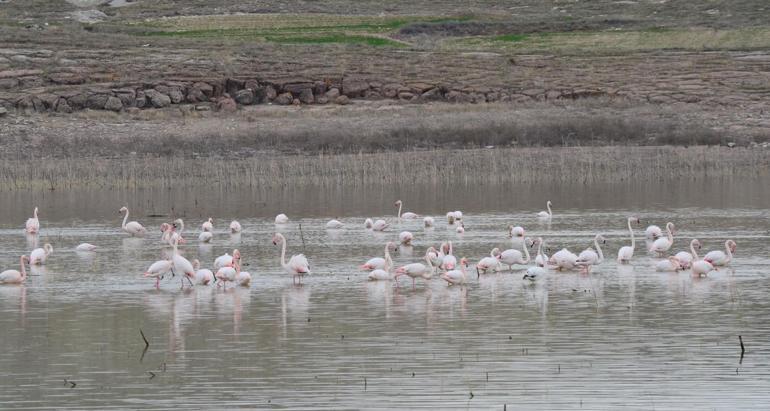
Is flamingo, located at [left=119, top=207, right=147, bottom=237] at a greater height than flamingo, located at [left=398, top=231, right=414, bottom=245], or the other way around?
flamingo, located at [left=398, top=231, right=414, bottom=245]

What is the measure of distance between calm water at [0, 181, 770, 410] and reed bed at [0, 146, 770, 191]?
965 cm

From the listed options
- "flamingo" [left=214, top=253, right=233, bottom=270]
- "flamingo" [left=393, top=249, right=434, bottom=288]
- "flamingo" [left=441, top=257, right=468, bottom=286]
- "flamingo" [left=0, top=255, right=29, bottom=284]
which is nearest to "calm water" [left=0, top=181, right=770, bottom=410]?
"flamingo" [left=441, top=257, right=468, bottom=286]

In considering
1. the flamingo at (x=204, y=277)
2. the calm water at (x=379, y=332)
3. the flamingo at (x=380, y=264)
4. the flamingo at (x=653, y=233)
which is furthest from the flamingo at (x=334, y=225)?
the flamingo at (x=204, y=277)

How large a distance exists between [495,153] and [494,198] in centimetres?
655

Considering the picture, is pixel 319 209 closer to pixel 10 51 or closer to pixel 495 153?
pixel 495 153

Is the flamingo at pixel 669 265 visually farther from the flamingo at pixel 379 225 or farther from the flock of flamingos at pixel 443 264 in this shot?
the flamingo at pixel 379 225

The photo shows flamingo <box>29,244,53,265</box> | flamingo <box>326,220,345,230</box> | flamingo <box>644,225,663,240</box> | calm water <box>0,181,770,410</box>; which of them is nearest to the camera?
calm water <box>0,181,770,410</box>

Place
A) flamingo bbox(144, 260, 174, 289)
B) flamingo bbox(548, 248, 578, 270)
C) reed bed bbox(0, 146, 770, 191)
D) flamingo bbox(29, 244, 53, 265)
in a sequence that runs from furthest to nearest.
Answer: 1. reed bed bbox(0, 146, 770, 191)
2. flamingo bbox(29, 244, 53, 265)
3. flamingo bbox(548, 248, 578, 270)
4. flamingo bbox(144, 260, 174, 289)

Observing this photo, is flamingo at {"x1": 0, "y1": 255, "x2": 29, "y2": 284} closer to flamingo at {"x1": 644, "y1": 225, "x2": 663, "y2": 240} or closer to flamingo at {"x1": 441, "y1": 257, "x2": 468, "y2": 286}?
flamingo at {"x1": 441, "y1": 257, "x2": 468, "y2": 286}

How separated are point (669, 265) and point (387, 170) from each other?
16.7 m

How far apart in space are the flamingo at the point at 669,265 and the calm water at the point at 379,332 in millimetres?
183

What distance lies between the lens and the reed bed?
36094 mm

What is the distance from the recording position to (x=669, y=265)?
20141mm

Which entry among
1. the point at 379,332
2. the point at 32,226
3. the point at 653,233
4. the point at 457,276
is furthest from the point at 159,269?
the point at 653,233
